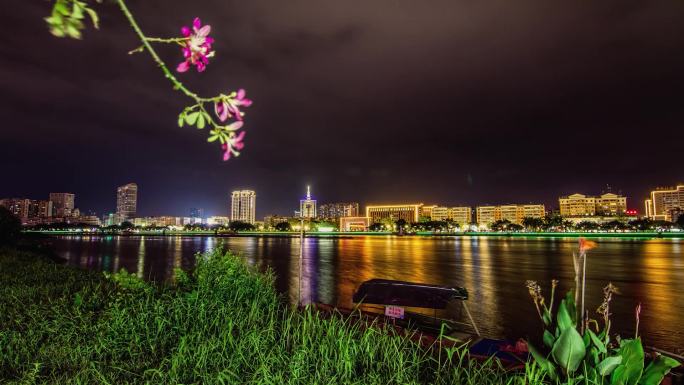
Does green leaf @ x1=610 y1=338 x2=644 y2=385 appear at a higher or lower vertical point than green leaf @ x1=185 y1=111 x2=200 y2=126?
lower

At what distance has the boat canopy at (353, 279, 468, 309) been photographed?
8.30 m

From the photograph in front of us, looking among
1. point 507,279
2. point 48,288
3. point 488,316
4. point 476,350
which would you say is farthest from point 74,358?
point 507,279

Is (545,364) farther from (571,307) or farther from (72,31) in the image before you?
(72,31)

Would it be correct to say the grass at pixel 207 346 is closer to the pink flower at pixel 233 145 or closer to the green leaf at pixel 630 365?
the green leaf at pixel 630 365

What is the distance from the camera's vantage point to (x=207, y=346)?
15.1 feet

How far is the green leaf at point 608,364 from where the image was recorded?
3408 mm

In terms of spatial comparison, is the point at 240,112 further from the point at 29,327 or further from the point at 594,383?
the point at 29,327

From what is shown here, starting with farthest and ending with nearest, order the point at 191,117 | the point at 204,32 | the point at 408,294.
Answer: the point at 408,294 < the point at 204,32 < the point at 191,117

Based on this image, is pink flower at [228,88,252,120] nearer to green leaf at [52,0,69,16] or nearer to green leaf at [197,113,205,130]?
green leaf at [197,113,205,130]

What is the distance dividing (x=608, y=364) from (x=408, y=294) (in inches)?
207

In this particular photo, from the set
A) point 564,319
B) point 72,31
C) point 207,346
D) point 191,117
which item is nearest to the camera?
point 72,31

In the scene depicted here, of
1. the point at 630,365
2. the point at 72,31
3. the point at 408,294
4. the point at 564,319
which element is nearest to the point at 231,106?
the point at 72,31

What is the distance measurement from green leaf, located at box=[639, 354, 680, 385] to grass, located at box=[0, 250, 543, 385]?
0.93 meters

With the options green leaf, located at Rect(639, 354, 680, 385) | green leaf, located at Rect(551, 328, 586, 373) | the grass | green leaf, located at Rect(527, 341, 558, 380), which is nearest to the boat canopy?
the grass
